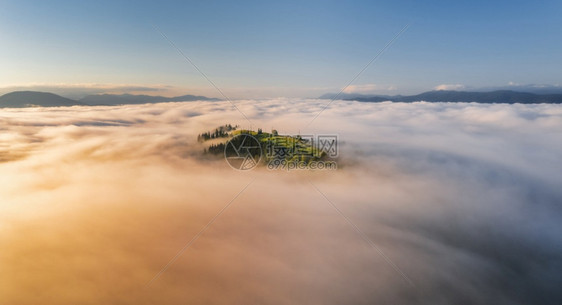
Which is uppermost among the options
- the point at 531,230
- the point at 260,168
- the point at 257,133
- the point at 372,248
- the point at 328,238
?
the point at 257,133

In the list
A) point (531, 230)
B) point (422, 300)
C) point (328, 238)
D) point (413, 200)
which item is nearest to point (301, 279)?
point (328, 238)

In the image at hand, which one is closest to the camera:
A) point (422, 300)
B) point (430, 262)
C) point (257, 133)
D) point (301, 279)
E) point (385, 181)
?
point (301, 279)

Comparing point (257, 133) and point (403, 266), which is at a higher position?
point (257, 133)

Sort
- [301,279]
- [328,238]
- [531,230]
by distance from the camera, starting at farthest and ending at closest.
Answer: [531,230] < [328,238] < [301,279]

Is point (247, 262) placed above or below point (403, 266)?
above

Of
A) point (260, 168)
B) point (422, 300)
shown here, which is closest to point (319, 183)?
point (260, 168)

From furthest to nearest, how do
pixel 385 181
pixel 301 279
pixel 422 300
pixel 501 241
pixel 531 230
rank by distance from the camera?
pixel 385 181 < pixel 531 230 < pixel 501 241 < pixel 422 300 < pixel 301 279

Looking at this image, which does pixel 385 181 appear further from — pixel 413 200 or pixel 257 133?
pixel 257 133

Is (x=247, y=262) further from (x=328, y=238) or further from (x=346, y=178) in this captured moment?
(x=346, y=178)

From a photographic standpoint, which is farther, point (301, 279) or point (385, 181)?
point (385, 181)
